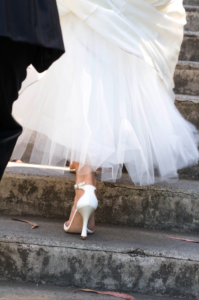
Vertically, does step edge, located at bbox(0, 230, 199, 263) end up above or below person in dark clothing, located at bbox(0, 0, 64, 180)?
below

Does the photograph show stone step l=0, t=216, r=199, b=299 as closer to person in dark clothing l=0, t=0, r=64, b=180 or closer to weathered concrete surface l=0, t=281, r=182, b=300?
weathered concrete surface l=0, t=281, r=182, b=300

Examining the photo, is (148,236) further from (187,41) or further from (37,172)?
(187,41)

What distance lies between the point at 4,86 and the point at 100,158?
1.78ft

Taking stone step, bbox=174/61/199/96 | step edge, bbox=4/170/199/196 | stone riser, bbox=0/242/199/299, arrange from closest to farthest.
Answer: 1. stone riser, bbox=0/242/199/299
2. step edge, bbox=4/170/199/196
3. stone step, bbox=174/61/199/96

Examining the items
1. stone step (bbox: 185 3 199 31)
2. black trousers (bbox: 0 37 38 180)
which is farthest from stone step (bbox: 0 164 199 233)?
stone step (bbox: 185 3 199 31)

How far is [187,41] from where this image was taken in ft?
8.74

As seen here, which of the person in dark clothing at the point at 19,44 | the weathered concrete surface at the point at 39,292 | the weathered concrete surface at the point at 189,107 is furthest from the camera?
the weathered concrete surface at the point at 189,107

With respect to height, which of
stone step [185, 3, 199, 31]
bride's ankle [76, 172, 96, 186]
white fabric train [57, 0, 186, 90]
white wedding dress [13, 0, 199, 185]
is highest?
stone step [185, 3, 199, 31]

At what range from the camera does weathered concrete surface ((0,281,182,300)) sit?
1130mm

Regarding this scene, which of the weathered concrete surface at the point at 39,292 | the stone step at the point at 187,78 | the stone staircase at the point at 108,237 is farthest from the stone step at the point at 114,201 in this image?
the stone step at the point at 187,78

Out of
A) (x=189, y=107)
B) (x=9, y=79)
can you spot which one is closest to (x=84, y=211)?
(x=9, y=79)

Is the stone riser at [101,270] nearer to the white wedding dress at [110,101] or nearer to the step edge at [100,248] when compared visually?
the step edge at [100,248]

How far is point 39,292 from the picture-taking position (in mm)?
1162

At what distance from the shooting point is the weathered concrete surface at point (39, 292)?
113 cm
